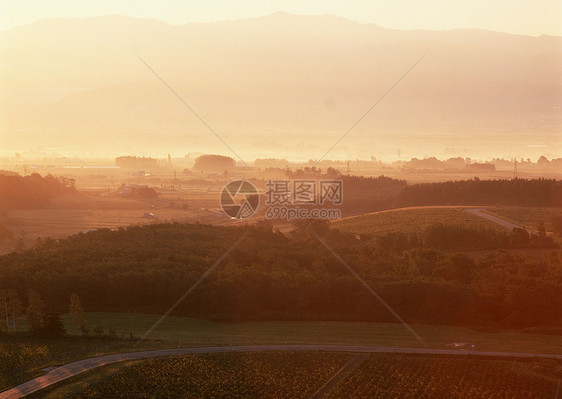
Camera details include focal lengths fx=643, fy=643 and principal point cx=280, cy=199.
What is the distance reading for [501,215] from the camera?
2581 inches

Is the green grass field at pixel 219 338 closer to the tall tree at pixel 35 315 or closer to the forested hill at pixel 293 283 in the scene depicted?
the tall tree at pixel 35 315

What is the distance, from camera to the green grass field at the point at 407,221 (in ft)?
200

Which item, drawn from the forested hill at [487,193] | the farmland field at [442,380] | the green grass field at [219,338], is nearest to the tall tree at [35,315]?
the green grass field at [219,338]

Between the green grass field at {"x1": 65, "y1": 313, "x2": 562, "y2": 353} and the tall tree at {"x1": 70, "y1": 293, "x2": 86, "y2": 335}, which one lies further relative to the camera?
the tall tree at {"x1": 70, "y1": 293, "x2": 86, "y2": 335}

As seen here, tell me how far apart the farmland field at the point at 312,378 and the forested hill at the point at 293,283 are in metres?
8.55

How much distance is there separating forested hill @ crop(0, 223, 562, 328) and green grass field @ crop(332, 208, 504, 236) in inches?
465

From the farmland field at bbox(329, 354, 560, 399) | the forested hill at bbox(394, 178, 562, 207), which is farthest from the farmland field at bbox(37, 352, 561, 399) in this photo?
the forested hill at bbox(394, 178, 562, 207)

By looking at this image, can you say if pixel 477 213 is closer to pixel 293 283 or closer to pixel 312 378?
pixel 293 283

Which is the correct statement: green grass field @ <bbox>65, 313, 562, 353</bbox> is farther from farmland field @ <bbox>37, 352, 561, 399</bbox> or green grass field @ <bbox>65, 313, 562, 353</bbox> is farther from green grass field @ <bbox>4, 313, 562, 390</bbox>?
farmland field @ <bbox>37, 352, 561, 399</bbox>

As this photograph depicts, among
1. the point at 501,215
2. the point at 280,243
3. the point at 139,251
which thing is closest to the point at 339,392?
the point at 139,251

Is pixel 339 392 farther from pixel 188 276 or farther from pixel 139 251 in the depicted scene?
pixel 139 251

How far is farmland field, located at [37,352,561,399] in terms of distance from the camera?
1005 inches

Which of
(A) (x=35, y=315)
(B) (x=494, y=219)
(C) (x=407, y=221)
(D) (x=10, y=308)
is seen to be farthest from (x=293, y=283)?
(B) (x=494, y=219)

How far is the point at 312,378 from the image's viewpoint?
2723 cm
